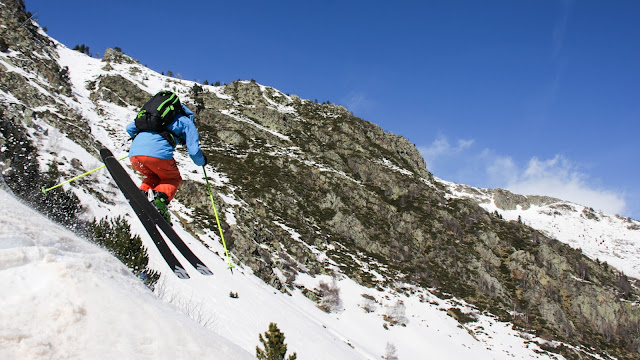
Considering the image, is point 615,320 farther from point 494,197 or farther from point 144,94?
point 144,94

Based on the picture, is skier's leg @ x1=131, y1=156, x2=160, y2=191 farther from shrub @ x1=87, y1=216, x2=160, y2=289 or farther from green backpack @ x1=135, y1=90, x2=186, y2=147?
shrub @ x1=87, y1=216, x2=160, y2=289

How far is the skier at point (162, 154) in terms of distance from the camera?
583cm

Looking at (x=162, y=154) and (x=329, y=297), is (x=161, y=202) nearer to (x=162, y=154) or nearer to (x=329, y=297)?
(x=162, y=154)

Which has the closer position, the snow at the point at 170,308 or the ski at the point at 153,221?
the snow at the point at 170,308

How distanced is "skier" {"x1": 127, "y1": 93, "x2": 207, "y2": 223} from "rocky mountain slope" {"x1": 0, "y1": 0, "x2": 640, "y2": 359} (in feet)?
65.4

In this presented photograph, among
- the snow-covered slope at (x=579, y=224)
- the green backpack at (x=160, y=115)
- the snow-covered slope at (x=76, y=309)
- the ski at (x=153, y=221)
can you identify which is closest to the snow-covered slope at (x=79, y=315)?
the snow-covered slope at (x=76, y=309)

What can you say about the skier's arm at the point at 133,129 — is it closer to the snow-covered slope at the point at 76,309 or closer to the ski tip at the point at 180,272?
the ski tip at the point at 180,272

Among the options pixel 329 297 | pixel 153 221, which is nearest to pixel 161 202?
pixel 153 221

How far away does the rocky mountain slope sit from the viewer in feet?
127

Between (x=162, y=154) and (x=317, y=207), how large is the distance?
58.3 metres

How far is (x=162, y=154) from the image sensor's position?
589 cm

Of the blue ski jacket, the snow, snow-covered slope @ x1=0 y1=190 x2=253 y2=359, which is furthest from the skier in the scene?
snow-covered slope @ x1=0 y1=190 x2=253 y2=359

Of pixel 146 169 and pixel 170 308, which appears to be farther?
pixel 146 169

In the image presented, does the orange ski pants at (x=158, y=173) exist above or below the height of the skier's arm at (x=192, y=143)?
Answer: below
